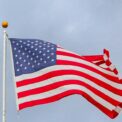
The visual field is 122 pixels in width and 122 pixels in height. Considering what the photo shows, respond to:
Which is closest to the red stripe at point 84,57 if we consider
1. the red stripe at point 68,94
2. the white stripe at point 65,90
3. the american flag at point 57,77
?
the american flag at point 57,77

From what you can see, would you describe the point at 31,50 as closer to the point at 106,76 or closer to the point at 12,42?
the point at 12,42

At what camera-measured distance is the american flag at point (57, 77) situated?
28984mm

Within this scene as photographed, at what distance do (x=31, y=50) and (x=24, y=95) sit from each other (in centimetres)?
253

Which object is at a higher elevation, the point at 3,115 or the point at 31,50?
the point at 31,50

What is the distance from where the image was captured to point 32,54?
30328mm

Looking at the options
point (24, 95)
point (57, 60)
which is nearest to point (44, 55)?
point (57, 60)

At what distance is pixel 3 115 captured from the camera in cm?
2758

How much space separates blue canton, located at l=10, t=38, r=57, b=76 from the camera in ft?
98.4

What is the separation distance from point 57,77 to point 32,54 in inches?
65.3

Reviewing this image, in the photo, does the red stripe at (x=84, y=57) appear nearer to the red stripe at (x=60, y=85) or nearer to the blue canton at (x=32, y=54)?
the blue canton at (x=32, y=54)

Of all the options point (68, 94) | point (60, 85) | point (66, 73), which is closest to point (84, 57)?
point (66, 73)

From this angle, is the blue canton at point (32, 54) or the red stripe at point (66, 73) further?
the blue canton at point (32, 54)

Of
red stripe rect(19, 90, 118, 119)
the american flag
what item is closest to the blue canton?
the american flag

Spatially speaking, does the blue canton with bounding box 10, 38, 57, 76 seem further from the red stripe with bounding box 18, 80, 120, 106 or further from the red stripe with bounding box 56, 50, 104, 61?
the red stripe with bounding box 18, 80, 120, 106
